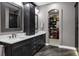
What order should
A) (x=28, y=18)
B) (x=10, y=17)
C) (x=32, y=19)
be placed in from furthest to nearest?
(x=32, y=19), (x=28, y=18), (x=10, y=17)

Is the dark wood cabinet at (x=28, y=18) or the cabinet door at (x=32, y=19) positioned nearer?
the dark wood cabinet at (x=28, y=18)

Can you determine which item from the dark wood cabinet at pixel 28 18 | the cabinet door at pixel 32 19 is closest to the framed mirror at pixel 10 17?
the dark wood cabinet at pixel 28 18

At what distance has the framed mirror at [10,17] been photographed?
7.42 ft

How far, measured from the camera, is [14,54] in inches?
79.6

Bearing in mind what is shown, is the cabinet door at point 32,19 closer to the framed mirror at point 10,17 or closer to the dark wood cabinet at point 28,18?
the dark wood cabinet at point 28,18

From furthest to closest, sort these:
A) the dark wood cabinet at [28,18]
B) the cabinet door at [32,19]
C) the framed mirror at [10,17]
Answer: the cabinet door at [32,19] < the dark wood cabinet at [28,18] < the framed mirror at [10,17]

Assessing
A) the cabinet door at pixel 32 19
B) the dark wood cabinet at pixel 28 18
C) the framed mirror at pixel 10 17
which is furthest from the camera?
the cabinet door at pixel 32 19

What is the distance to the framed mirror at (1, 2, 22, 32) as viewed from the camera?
2.26m

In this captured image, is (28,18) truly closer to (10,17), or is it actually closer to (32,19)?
(32,19)

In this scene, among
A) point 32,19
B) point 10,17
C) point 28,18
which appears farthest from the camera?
point 32,19

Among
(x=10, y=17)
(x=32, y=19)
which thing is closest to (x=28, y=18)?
(x=32, y=19)

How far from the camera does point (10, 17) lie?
245 centimetres

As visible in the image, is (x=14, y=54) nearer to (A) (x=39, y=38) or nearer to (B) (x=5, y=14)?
(B) (x=5, y=14)

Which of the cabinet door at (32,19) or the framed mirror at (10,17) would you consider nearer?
the framed mirror at (10,17)
